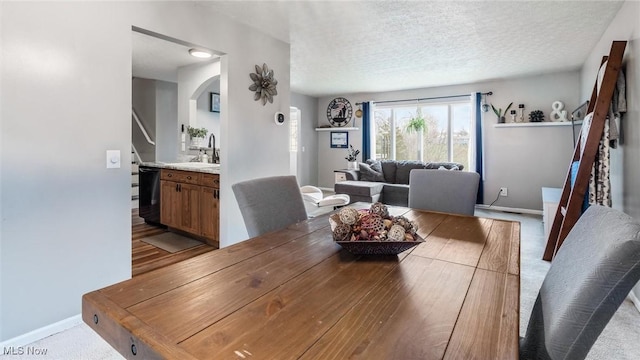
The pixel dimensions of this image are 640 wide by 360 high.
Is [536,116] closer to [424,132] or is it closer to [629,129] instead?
[424,132]

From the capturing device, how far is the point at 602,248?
71cm

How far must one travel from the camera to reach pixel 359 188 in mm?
5418

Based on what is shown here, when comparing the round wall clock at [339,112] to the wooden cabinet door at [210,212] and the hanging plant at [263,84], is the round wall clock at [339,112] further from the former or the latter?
the wooden cabinet door at [210,212]

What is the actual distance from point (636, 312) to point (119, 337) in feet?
9.97

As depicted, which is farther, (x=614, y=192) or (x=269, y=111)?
(x=269, y=111)

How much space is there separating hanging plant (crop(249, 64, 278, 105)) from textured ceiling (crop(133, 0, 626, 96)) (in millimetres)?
386

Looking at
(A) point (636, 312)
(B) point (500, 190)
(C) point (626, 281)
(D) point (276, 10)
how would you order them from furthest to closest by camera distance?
(B) point (500, 190)
(D) point (276, 10)
(A) point (636, 312)
(C) point (626, 281)

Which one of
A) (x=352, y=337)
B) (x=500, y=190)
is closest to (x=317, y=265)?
(x=352, y=337)

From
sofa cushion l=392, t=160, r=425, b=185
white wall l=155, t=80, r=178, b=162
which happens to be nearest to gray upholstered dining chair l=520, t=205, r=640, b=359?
sofa cushion l=392, t=160, r=425, b=185

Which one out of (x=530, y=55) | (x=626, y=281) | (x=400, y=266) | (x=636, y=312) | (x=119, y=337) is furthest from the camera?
(x=530, y=55)

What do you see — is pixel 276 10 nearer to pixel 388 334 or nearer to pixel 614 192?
pixel 388 334

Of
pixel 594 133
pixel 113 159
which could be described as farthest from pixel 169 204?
pixel 594 133

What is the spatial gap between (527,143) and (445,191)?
402 cm

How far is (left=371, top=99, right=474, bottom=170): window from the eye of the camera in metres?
6.09
